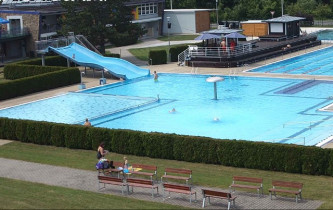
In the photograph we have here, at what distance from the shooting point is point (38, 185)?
81.2ft

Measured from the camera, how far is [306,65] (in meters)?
57.6

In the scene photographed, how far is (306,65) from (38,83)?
23.0 meters

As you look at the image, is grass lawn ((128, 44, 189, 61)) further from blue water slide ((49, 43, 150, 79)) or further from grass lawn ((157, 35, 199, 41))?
grass lawn ((157, 35, 199, 41))

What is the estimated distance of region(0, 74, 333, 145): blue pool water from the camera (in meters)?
36.0

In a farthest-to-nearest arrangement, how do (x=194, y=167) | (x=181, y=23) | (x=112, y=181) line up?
1. (x=181, y=23)
2. (x=194, y=167)
3. (x=112, y=181)

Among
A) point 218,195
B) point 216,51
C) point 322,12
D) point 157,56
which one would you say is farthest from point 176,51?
point 218,195

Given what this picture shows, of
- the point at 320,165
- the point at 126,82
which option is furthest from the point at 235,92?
the point at 320,165

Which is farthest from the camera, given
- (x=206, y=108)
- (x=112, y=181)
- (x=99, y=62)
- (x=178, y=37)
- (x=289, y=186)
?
(x=178, y=37)

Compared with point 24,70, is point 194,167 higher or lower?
lower

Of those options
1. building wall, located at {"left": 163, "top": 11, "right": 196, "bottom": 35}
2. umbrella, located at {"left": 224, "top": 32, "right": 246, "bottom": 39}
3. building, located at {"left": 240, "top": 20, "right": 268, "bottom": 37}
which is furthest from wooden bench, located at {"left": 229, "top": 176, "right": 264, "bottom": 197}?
building wall, located at {"left": 163, "top": 11, "right": 196, "bottom": 35}

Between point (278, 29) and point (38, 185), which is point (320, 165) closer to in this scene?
point (38, 185)

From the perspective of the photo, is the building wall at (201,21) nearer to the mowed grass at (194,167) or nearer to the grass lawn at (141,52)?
the grass lawn at (141,52)

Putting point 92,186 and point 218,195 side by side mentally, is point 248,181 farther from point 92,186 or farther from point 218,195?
point 92,186

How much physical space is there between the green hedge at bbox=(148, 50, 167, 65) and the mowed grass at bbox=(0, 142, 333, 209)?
28.6m
